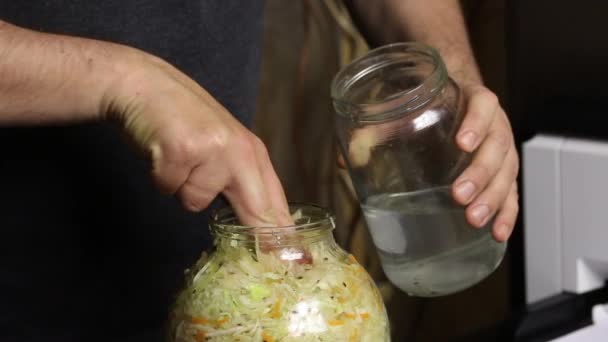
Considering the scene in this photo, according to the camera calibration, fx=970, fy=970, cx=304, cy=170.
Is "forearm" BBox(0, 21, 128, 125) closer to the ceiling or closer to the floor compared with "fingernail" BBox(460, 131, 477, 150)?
closer to the ceiling

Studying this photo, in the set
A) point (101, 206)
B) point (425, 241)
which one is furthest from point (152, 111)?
point (101, 206)

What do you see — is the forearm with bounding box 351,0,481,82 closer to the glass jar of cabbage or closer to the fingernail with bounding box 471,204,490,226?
the fingernail with bounding box 471,204,490,226

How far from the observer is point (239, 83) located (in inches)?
40.8

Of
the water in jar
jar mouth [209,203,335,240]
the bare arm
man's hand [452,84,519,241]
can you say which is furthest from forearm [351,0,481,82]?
jar mouth [209,203,335,240]

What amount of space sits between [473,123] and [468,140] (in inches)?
0.9

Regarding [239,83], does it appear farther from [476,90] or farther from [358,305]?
[358,305]

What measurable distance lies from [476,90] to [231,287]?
1.10 feet

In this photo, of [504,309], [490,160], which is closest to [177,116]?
[490,160]

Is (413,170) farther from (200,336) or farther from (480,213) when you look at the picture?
(200,336)

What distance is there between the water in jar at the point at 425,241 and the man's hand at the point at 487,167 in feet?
0.05

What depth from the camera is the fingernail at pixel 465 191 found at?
75 centimetres

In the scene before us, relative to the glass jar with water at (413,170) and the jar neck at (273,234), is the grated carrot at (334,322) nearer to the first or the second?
the jar neck at (273,234)

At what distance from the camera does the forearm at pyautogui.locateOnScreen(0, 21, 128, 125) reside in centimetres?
66

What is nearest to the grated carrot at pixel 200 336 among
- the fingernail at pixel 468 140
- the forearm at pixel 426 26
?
the fingernail at pixel 468 140
